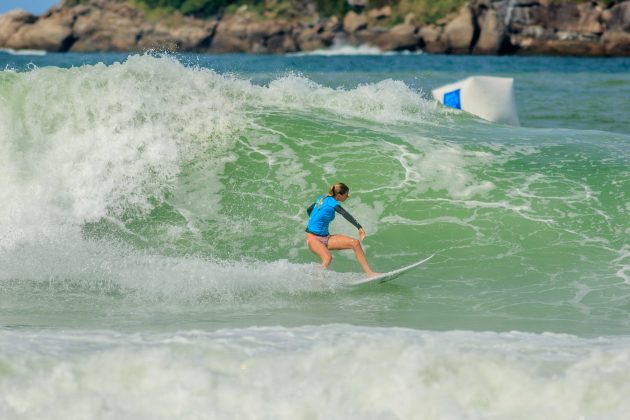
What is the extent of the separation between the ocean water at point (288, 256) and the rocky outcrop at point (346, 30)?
251ft

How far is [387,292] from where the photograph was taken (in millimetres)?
10008

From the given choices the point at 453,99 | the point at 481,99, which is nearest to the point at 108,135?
the point at 453,99

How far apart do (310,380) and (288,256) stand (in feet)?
17.2

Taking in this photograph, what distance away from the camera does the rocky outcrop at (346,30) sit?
9159 cm

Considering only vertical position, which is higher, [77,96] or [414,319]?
[77,96]

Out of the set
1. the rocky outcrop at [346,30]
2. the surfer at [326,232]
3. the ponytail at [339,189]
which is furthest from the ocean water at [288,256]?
the rocky outcrop at [346,30]

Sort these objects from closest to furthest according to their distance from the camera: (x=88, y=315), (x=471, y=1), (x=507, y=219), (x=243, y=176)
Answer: (x=88, y=315)
(x=507, y=219)
(x=243, y=176)
(x=471, y=1)

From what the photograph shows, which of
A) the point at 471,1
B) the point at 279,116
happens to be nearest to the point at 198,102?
the point at 279,116

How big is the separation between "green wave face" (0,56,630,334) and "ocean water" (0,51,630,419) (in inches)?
1.5

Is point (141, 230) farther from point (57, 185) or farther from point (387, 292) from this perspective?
point (387, 292)

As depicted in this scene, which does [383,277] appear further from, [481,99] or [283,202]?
[481,99]

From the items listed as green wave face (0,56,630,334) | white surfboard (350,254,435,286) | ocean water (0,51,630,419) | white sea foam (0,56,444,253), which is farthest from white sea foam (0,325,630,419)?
white sea foam (0,56,444,253)

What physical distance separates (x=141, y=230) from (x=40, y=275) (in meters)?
2.31

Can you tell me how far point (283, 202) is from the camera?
13.1m
